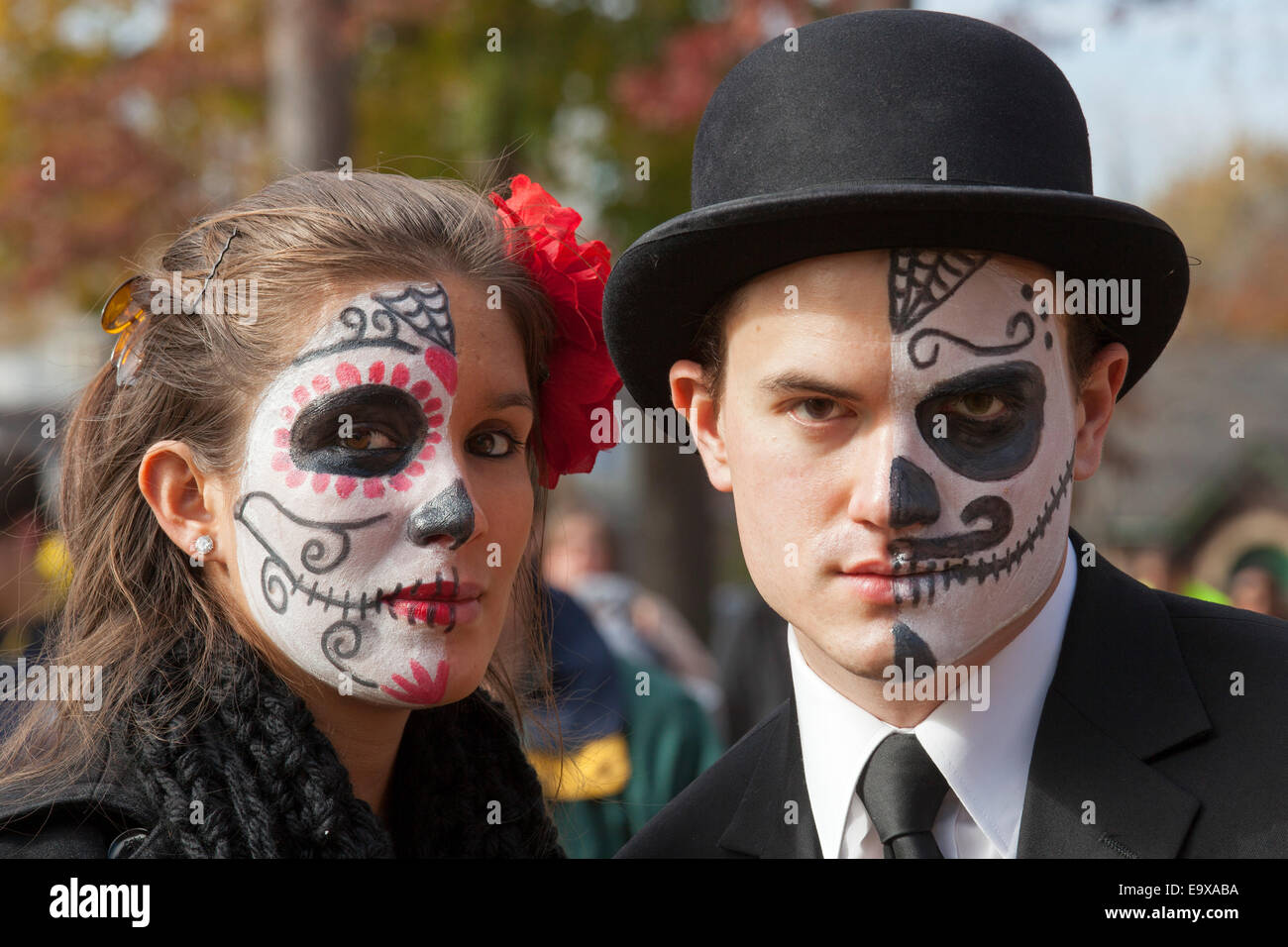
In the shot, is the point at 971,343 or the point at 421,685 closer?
the point at 971,343

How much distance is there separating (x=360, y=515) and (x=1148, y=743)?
5.17 feet

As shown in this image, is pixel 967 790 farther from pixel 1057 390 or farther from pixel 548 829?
pixel 548 829

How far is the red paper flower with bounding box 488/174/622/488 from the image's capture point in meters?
3.22

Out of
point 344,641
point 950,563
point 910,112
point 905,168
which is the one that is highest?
point 910,112

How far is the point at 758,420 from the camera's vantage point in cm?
258

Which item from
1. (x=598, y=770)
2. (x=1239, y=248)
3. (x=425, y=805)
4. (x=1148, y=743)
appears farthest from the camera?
(x=1239, y=248)

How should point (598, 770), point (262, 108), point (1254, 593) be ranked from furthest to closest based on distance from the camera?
1. point (262, 108)
2. point (1254, 593)
3. point (598, 770)

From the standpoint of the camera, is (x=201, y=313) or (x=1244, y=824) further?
(x=201, y=313)

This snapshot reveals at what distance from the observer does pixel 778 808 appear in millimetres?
2822

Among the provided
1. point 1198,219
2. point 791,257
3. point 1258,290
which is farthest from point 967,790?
point 1198,219

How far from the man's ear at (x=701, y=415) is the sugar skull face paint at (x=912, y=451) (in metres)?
0.31

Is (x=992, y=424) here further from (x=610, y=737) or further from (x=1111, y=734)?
(x=610, y=737)

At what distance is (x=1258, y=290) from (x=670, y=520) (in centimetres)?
1326

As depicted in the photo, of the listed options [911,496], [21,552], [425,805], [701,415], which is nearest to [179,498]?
[425,805]
